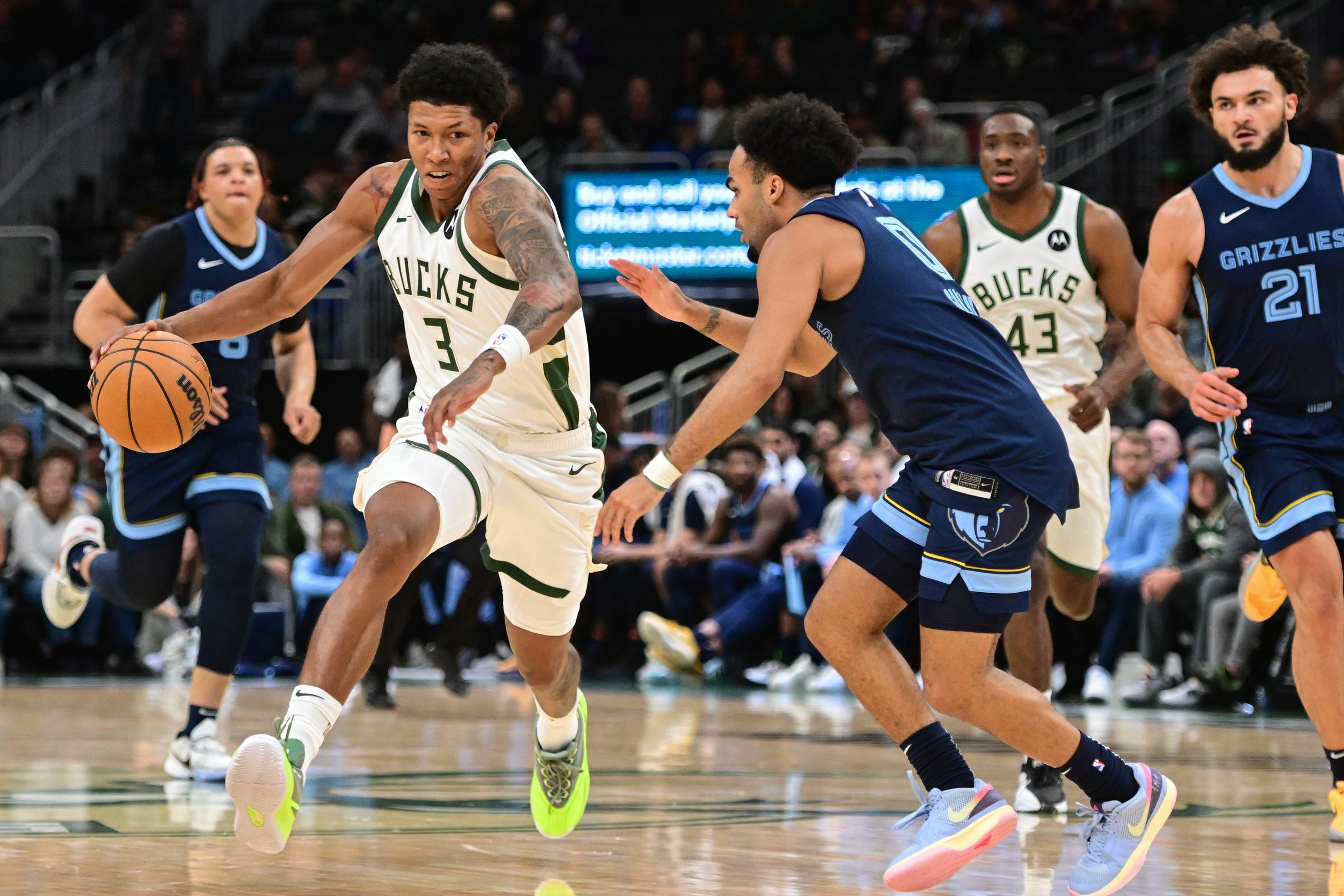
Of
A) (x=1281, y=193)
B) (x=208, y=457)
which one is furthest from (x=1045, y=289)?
(x=208, y=457)

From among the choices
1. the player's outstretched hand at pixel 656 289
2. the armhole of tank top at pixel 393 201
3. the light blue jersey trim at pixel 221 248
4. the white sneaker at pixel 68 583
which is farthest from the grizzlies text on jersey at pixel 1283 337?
the white sneaker at pixel 68 583

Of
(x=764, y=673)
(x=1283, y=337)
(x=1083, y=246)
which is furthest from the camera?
(x=764, y=673)

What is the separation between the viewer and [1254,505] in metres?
5.27

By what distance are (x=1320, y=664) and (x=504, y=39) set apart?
54.8 feet

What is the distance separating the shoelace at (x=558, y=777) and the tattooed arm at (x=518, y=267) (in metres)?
1.16

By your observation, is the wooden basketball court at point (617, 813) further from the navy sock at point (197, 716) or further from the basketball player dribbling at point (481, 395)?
the basketball player dribbling at point (481, 395)

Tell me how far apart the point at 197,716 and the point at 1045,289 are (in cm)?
336

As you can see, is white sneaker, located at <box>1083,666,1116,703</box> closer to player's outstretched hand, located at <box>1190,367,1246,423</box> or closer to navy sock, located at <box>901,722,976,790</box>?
player's outstretched hand, located at <box>1190,367,1246,423</box>

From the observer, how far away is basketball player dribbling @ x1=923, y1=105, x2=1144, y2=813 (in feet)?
20.1

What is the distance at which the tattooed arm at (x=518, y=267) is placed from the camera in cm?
411

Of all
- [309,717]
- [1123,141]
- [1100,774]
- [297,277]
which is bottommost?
[1100,774]

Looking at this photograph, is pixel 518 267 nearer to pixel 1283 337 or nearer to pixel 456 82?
pixel 456 82

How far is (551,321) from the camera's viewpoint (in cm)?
438

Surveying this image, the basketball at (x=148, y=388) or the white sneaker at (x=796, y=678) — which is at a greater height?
the basketball at (x=148, y=388)
